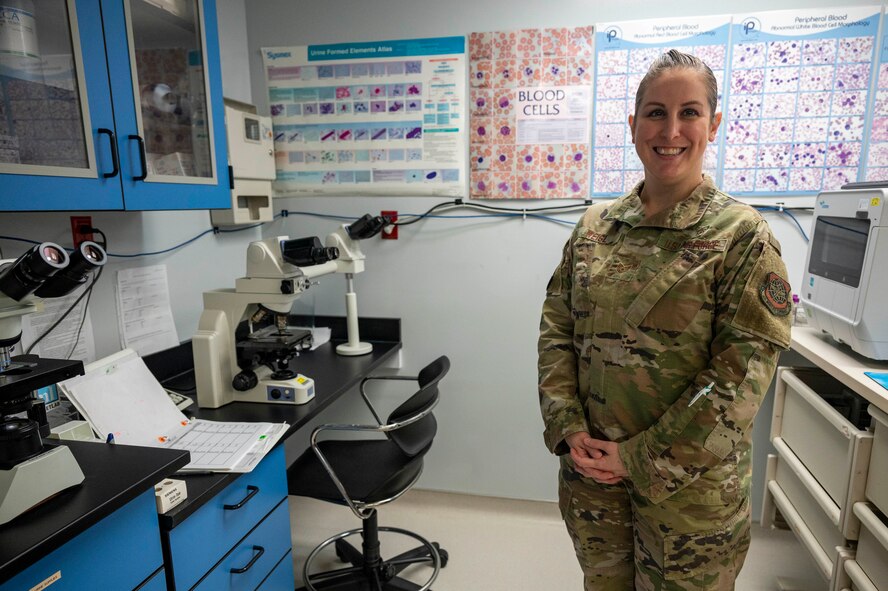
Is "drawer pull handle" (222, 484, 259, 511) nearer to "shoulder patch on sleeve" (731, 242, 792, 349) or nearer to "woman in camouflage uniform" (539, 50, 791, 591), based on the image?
"woman in camouflage uniform" (539, 50, 791, 591)

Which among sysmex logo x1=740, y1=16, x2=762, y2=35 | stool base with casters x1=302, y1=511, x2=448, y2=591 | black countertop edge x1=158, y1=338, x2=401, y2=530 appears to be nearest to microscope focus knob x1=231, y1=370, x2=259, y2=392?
black countertop edge x1=158, y1=338, x2=401, y2=530

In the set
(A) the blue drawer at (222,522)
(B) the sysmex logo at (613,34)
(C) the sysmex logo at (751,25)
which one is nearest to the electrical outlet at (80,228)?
(A) the blue drawer at (222,522)

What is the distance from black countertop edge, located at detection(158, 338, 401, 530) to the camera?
4.08 feet

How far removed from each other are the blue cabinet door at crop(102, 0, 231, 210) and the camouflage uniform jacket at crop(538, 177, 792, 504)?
1230 millimetres

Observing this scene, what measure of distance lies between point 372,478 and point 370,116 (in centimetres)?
159

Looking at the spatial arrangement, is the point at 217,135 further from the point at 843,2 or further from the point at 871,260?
the point at 843,2

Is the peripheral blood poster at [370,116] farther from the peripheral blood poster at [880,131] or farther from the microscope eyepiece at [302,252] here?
the peripheral blood poster at [880,131]

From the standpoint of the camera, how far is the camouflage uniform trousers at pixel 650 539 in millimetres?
1204

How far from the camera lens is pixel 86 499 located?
99 cm

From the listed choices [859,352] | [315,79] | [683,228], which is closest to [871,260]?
[859,352]

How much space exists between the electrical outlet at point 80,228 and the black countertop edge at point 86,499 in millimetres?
766

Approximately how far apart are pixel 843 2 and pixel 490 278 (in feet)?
5.68

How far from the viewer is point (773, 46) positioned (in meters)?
2.12

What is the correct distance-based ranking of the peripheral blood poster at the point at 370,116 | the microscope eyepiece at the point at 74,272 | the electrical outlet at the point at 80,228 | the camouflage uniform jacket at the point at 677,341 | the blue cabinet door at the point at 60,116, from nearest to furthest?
the microscope eyepiece at the point at 74,272 < the camouflage uniform jacket at the point at 677,341 < the blue cabinet door at the point at 60,116 < the electrical outlet at the point at 80,228 < the peripheral blood poster at the point at 370,116
